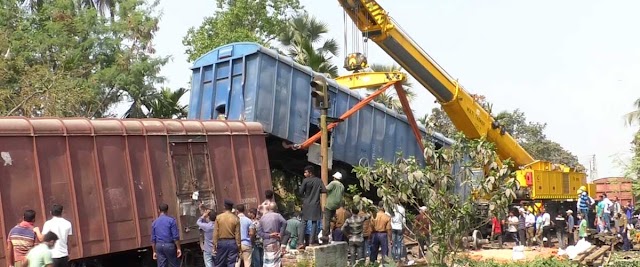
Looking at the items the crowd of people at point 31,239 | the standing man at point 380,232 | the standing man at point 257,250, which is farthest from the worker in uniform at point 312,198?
the crowd of people at point 31,239

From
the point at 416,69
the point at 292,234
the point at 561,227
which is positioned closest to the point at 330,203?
the point at 292,234

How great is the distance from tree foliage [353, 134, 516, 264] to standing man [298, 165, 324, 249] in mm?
1534

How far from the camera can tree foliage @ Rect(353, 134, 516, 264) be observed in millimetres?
9781

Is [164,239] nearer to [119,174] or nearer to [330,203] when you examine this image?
[119,174]

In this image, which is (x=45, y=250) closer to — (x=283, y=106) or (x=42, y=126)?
(x=42, y=126)

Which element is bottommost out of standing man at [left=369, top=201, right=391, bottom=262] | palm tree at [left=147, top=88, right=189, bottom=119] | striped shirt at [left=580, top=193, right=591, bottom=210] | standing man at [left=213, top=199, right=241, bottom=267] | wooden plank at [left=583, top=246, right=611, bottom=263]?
wooden plank at [left=583, top=246, right=611, bottom=263]

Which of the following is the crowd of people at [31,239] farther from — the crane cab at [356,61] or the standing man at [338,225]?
the crane cab at [356,61]

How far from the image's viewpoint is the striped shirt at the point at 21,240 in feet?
29.5

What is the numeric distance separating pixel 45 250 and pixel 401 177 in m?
4.58

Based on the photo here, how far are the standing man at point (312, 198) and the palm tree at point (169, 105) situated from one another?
12445mm

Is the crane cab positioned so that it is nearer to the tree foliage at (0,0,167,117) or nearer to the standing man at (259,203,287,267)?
the standing man at (259,203,287,267)

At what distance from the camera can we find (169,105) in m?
23.8

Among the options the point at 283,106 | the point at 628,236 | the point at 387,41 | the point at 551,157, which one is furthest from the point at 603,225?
the point at 551,157

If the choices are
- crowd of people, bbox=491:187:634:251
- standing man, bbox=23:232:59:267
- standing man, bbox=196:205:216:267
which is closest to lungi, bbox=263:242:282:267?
standing man, bbox=196:205:216:267
